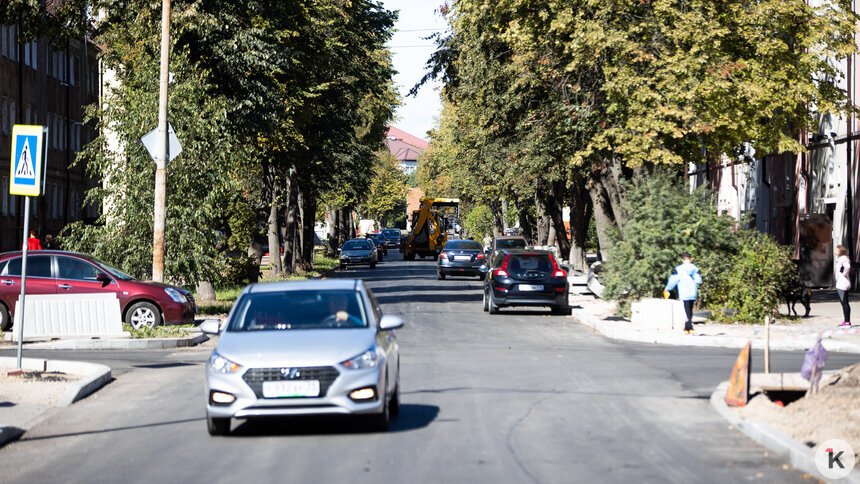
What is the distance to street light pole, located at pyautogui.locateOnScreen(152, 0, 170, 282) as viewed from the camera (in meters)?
25.0

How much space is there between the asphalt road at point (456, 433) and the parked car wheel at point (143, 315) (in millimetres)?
4693

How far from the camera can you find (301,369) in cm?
997

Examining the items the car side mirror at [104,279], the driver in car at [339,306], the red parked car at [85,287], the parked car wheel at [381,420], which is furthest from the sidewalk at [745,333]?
the car side mirror at [104,279]

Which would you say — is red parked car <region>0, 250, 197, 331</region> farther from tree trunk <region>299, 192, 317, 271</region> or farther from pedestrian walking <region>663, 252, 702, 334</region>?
tree trunk <region>299, 192, 317, 271</region>

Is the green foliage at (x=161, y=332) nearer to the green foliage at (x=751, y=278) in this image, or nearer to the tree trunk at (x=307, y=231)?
the green foliage at (x=751, y=278)

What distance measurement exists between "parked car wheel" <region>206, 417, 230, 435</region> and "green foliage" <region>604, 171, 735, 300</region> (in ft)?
50.3

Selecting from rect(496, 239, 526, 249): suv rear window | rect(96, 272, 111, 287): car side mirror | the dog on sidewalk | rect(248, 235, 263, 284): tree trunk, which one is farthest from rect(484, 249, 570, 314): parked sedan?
rect(496, 239, 526, 249): suv rear window

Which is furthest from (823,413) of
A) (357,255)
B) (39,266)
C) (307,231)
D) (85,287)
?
(357,255)

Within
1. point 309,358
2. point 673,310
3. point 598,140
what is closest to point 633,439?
point 309,358

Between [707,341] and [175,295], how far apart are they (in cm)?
1039

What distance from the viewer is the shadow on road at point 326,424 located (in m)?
10.7

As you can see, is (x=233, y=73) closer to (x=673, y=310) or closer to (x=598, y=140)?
(x=598, y=140)

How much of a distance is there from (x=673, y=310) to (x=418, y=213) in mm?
55189

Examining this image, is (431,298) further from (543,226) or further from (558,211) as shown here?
(543,226)
